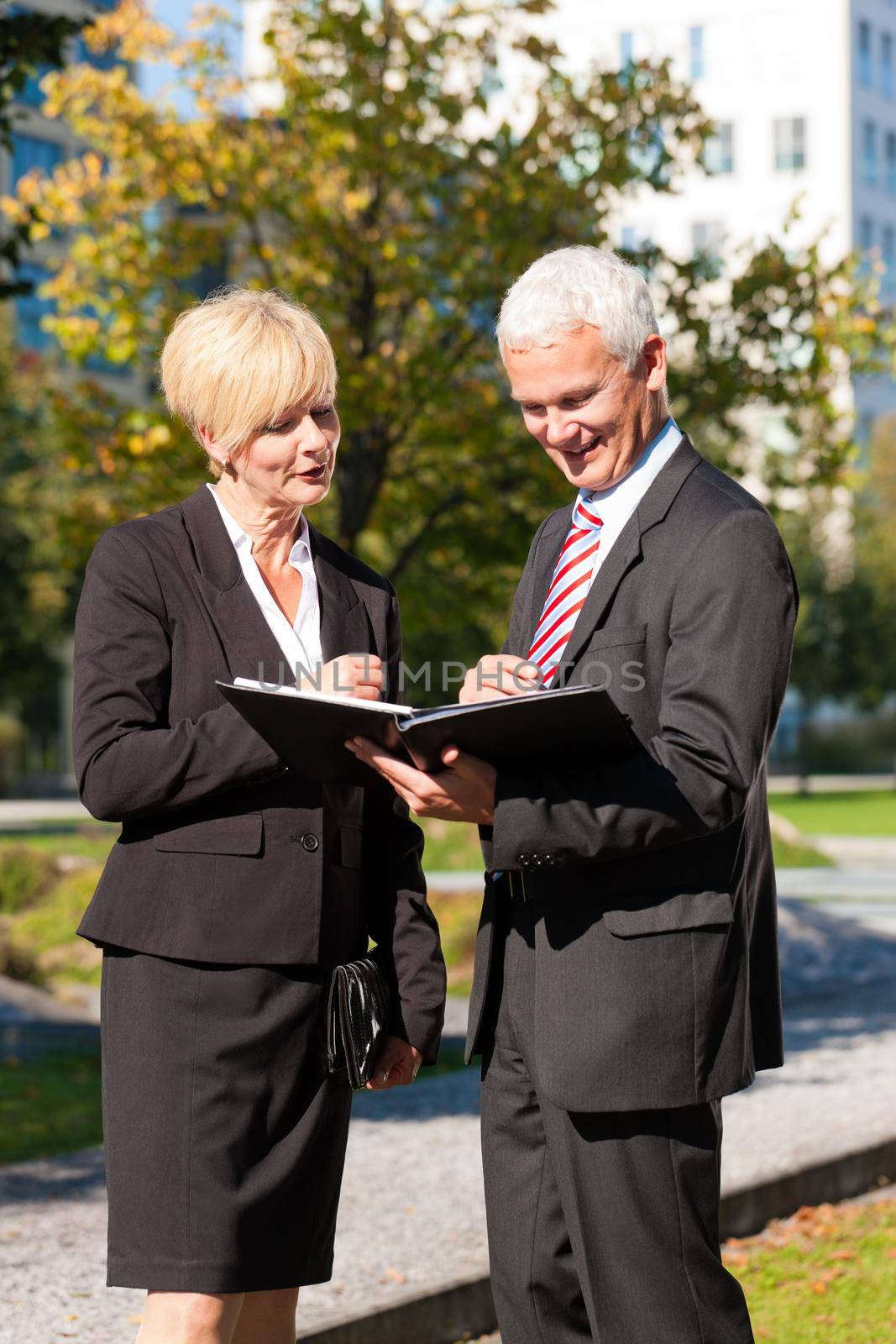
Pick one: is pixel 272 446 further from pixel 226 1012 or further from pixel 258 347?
pixel 226 1012

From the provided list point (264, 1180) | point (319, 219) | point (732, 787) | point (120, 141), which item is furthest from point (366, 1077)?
point (120, 141)

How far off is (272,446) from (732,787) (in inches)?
42.1

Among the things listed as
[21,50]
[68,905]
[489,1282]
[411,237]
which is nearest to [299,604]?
[489,1282]

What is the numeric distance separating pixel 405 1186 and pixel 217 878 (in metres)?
3.22

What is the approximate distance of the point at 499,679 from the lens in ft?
9.13

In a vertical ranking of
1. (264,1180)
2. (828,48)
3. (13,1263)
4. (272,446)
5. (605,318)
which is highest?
(828,48)

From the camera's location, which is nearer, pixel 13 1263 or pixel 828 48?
pixel 13 1263

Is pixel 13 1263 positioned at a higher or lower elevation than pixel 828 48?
lower

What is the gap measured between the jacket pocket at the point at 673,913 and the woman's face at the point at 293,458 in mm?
954

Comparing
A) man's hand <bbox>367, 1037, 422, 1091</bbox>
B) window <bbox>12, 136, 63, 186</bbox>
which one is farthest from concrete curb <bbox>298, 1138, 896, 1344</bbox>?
window <bbox>12, 136, 63, 186</bbox>

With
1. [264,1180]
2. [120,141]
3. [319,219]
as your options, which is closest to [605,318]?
[264,1180]

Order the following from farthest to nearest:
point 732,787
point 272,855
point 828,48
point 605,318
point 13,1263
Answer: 1. point 828,48
2. point 13,1263
3. point 272,855
4. point 605,318
5. point 732,787

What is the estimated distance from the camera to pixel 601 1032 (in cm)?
280

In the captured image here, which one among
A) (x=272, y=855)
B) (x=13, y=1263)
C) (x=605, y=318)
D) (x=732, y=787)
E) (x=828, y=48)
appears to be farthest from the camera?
(x=828, y=48)
